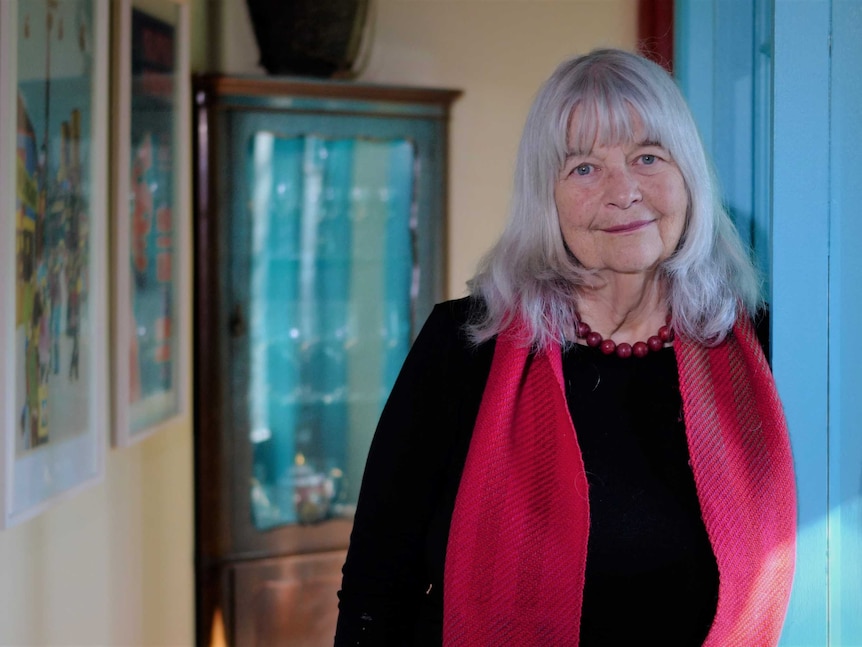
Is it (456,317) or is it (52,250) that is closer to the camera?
(456,317)

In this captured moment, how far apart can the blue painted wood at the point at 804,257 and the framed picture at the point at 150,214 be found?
1432 mm

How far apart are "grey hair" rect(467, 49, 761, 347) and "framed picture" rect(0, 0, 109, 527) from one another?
0.76m

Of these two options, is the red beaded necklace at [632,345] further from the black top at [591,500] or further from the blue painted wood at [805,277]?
the blue painted wood at [805,277]

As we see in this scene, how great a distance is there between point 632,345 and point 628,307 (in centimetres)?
5

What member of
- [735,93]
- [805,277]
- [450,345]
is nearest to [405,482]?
[450,345]

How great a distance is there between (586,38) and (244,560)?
83.9 inches

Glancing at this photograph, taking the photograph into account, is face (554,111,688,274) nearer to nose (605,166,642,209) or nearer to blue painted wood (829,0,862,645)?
nose (605,166,642,209)

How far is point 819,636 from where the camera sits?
1093 millimetres

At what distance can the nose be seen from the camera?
111cm

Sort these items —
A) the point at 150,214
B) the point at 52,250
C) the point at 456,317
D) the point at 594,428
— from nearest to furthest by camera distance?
the point at 594,428, the point at 456,317, the point at 52,250, the point at 150,214

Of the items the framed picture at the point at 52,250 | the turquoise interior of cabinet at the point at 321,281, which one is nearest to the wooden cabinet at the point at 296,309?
the turquoise interior of cabinet at the point at 321,281

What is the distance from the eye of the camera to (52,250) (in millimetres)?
1633

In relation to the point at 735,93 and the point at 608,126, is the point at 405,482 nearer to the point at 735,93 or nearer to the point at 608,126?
the point at 608,126

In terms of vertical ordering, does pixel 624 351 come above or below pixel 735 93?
below
